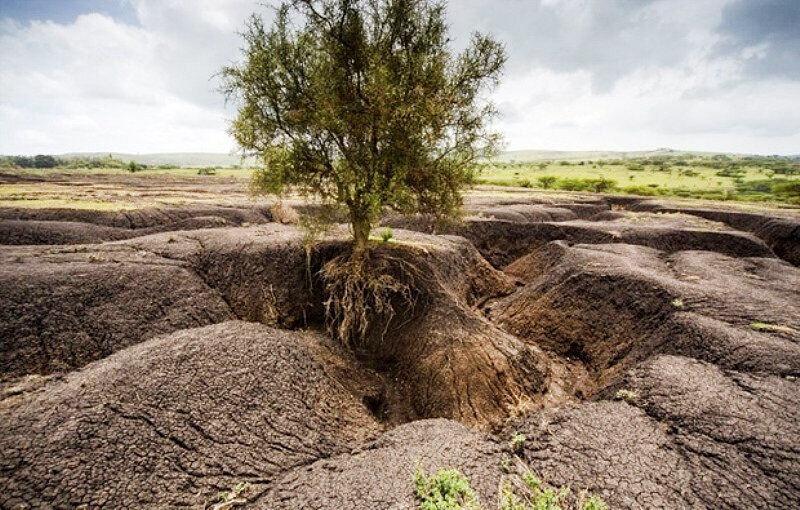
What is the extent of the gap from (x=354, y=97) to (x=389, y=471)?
896cm

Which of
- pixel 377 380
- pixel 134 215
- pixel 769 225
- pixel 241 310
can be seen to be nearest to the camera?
pixel 377 380

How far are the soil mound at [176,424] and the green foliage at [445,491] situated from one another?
1928mm

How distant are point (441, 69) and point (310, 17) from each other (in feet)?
12.5

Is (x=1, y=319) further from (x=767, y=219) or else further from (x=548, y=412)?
(x=767, y=219)

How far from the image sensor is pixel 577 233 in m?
22.7

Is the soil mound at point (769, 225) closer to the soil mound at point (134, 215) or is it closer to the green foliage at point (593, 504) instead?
the green foliage at point (593, 504)

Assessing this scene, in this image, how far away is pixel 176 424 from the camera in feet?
21.0

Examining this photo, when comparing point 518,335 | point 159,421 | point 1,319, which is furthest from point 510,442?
point 1,319

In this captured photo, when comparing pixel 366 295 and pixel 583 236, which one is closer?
pixel 366 295

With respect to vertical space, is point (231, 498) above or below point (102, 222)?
below

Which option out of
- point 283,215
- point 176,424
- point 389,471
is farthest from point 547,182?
point 176,424

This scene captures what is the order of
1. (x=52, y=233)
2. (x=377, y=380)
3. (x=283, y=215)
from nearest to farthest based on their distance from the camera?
1. (x=377, y=380)
2. (x=52, y=233)
3. (x=283, y=215)

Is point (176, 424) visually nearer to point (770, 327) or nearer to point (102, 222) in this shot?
point (770, 327)

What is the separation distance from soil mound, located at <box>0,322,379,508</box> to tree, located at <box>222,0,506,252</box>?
4941 mm
